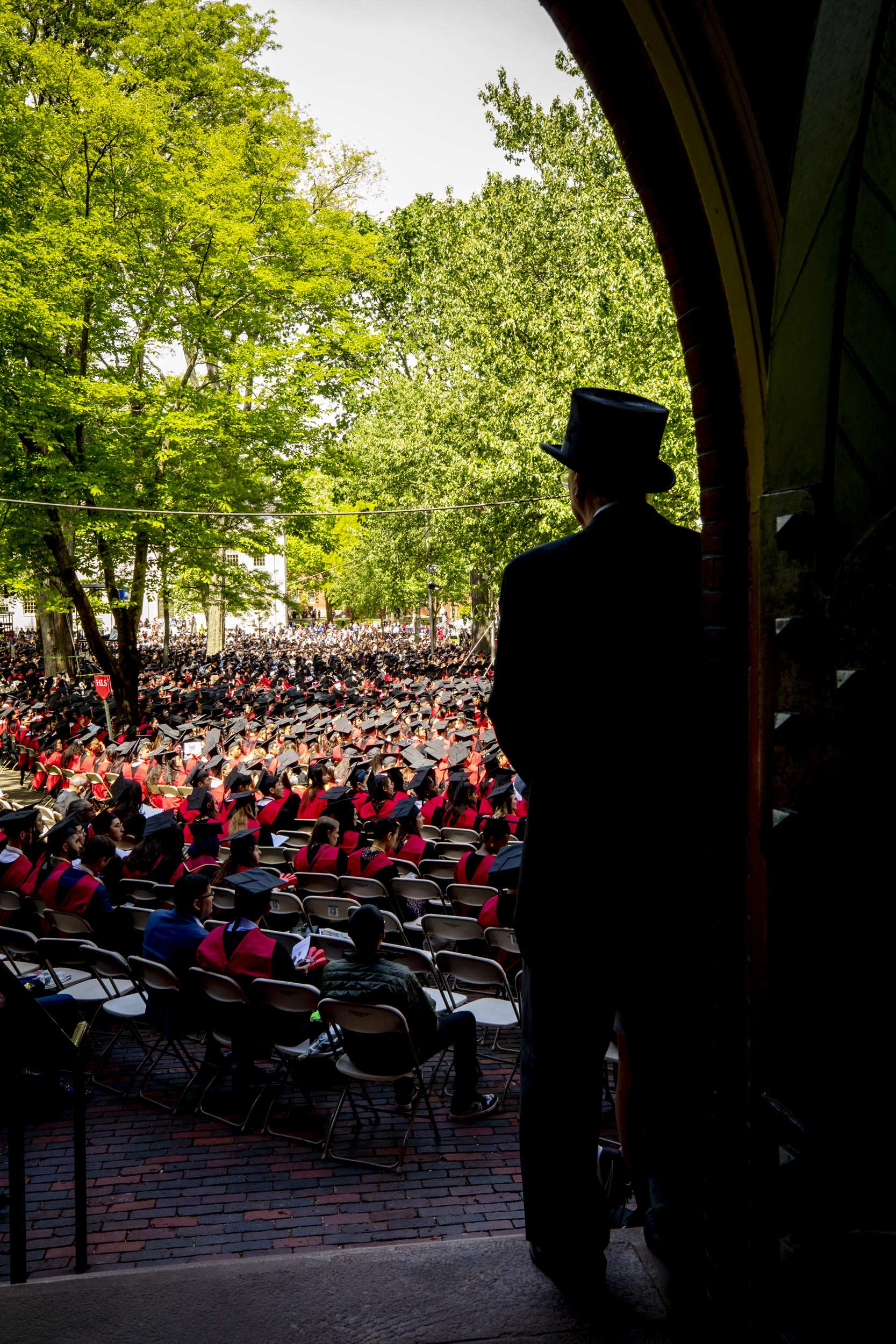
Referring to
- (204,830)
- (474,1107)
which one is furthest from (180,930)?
(204,830)

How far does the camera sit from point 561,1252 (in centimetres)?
244

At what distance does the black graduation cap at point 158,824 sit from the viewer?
920cm

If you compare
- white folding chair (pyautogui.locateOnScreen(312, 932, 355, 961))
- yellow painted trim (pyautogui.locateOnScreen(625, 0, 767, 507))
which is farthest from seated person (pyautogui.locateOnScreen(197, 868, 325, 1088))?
yellow painted trim (pyautogui.locateOnScreen(625, 0, 767, 507))

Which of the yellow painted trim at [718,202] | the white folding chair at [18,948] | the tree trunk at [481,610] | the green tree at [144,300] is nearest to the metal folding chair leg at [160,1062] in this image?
the white folding chair at [18,948]

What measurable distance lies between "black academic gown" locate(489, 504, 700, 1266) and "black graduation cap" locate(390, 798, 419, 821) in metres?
7.36

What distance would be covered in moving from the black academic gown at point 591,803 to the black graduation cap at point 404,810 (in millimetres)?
7364

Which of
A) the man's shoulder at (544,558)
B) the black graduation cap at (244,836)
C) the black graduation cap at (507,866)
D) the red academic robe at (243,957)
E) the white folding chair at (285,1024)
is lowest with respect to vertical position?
the white folding chair at (285,1024)

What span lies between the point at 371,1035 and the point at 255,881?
1573 millimetres

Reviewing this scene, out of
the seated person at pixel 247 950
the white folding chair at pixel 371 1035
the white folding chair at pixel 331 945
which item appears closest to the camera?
the white folding chair at pixel 371 1035

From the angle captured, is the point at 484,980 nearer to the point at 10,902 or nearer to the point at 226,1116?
the point at 226,1116

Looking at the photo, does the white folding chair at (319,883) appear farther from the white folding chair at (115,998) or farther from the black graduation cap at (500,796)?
the black graduation cap at (500,796)

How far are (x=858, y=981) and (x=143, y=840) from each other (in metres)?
8.55

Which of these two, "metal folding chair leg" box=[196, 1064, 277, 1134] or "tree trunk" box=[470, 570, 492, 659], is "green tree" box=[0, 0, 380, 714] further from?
"metal folding chair leg" box=[196, 1064, 277, 1134]

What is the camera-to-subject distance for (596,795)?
2.32 meters
